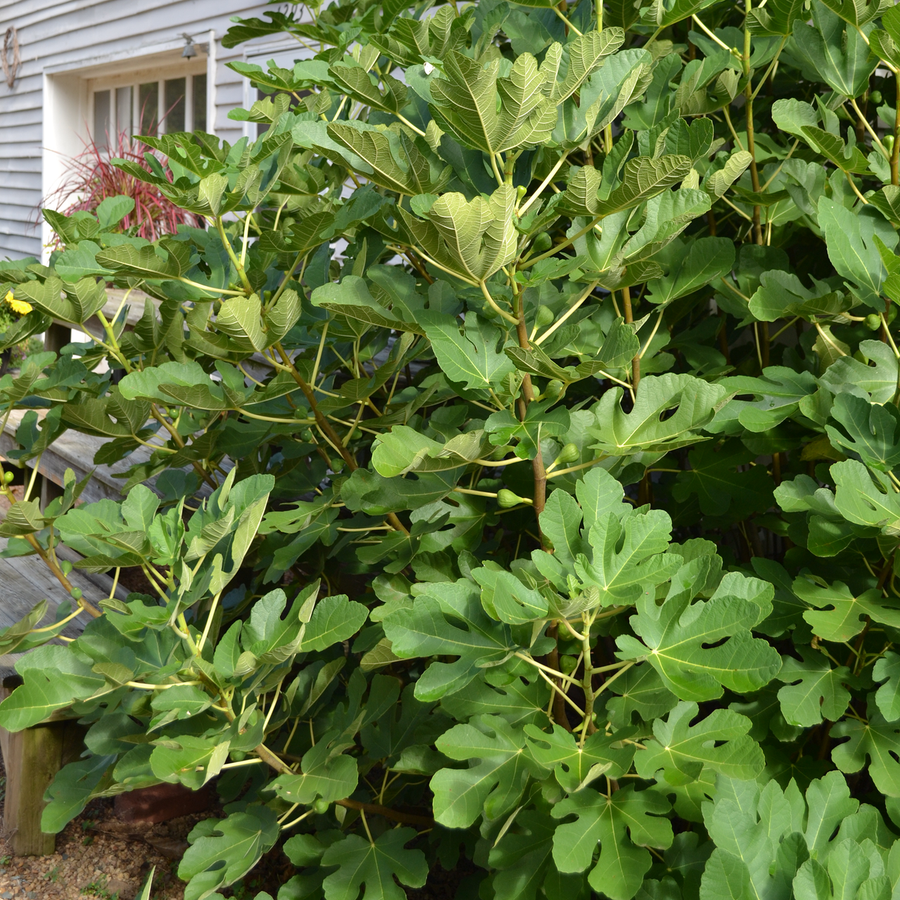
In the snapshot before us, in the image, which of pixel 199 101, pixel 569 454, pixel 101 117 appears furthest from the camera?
pixel 101 117

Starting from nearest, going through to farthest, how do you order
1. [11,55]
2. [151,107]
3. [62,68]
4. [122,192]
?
[122,192]
[151,107]
[62,68]
[11,55]

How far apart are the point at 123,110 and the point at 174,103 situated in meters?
1.21

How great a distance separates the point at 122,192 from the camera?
6.36 m

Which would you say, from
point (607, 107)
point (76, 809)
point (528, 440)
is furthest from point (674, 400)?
point (76, 809)

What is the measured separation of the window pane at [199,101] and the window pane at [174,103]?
0.60 feet

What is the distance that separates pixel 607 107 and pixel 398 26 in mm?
421

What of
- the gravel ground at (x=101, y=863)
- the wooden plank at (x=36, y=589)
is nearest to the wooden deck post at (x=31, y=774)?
the gravel ground at (x=101, y=863)

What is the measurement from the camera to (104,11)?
7.20 meters

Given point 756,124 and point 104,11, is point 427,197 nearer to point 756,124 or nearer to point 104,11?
point 756,124

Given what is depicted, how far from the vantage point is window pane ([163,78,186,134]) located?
23.3ft

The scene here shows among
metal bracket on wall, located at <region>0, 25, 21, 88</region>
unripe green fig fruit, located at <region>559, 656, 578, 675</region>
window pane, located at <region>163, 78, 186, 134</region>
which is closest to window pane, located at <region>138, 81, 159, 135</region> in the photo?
window pane, located at <region>163, 78, 186, 134</region>

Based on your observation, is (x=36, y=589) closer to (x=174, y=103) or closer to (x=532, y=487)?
(x=532, y=487)

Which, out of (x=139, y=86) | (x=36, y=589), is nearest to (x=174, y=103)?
(x=139, y=86)

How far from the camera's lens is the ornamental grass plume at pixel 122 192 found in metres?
6.20
